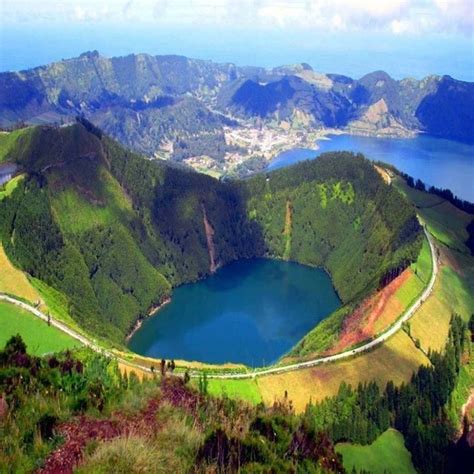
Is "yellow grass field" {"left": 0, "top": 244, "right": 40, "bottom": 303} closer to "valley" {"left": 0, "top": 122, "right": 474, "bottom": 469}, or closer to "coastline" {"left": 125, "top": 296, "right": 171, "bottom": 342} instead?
"valley" {"left": 0, "top": 122, "right": 474, "bottom": 469}

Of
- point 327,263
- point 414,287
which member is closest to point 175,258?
point 327,263

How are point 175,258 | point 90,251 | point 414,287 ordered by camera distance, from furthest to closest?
point 175,258
point 90,251
point 414,287

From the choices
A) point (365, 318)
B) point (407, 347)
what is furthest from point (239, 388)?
Result: point (365, 318)

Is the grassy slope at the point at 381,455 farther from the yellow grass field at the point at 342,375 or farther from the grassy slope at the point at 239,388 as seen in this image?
the grassy slope at the point at 239,388

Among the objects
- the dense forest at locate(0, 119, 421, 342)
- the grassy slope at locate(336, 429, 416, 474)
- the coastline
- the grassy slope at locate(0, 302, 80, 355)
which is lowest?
the coastline

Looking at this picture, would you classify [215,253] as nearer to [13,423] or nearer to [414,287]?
[414,287]

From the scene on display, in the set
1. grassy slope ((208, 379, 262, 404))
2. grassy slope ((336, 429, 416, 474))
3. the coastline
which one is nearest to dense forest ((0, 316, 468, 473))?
grassy slope ((208, 379, 262, 404))
